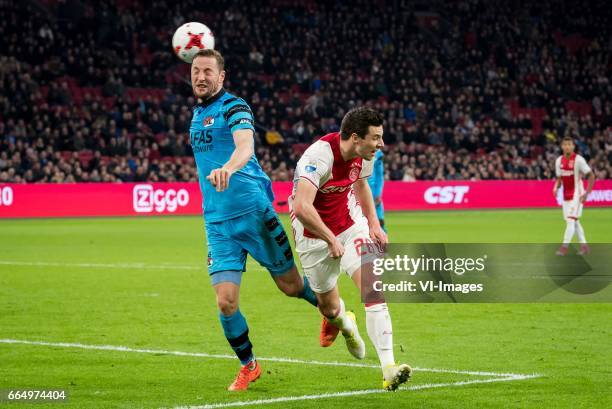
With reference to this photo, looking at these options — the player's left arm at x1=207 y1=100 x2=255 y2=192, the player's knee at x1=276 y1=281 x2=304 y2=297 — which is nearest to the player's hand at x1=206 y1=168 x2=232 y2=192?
the player's left arm at x1=207 y1=100 x2=255 y2=192

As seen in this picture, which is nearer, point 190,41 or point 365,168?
point 365,168

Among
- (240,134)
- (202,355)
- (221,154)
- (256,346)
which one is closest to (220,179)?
(240,134)

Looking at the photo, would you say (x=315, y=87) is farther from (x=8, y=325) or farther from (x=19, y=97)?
(x=8, y=325)

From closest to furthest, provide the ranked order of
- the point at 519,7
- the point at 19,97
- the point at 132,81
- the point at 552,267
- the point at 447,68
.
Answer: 1. the point at 552,267
2. the point at 19,97
3. the point at 132,81
4. the point at 447,68
5. the point at 519,7

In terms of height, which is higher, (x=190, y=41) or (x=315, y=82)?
(x=190, y=41)

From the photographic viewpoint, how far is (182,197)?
36156mm

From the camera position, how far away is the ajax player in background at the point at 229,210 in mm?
7996

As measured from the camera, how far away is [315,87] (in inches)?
1763

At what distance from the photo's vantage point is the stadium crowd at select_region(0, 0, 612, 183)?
3709cm

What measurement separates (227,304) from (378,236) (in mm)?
1419

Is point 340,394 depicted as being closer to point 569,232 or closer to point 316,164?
point 316,164

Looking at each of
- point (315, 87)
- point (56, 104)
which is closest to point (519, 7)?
point (315, 87)

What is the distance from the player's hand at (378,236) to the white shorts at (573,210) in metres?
13.1

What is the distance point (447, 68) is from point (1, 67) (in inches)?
832
